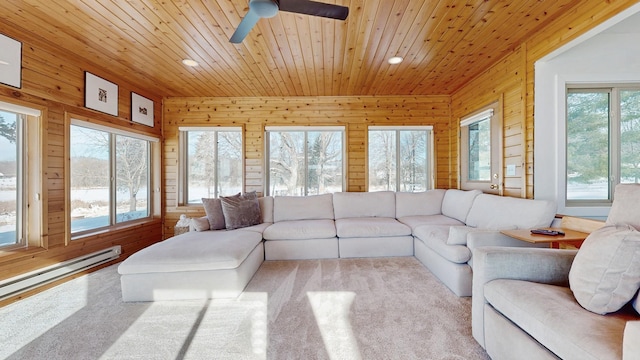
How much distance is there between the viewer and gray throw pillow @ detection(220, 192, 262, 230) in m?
3.34

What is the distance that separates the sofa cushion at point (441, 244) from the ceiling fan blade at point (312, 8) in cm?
221

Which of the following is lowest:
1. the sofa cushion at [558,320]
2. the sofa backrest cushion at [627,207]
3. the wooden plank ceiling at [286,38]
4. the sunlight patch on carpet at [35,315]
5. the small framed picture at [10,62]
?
the sunlight patch on carpet at [35,315]

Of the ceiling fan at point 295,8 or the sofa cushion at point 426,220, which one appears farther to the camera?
the sofa cushion at point 426,220

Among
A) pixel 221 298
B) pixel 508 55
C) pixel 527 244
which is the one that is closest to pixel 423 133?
pixel 508 55

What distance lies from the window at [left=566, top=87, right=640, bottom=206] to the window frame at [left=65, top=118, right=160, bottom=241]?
5.54 meters

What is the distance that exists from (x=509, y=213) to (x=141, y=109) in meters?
5.13

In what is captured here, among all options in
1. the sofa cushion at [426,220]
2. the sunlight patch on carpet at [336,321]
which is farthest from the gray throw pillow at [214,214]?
the sofa cushion at [426,220]

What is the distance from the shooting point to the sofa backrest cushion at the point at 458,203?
129 inches

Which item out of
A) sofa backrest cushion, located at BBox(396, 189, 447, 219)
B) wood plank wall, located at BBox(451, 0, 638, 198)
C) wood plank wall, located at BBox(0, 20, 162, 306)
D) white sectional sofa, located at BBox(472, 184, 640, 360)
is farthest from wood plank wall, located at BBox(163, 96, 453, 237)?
white sectional sofa, located at BBox(472, 184, 640, 360)

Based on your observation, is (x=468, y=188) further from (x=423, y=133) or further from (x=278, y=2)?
(x=278, y=2)

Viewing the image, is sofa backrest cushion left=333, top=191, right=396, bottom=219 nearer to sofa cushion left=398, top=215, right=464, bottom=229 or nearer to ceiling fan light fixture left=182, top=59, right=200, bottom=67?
→ sofa cushion left=398, top=215, right=464, bottom=229

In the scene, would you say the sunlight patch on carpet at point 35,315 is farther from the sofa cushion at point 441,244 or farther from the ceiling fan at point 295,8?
the sofa cushion at point 441,244

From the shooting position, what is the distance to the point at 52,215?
2.64 metres

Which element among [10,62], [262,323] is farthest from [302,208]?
[10,62]
